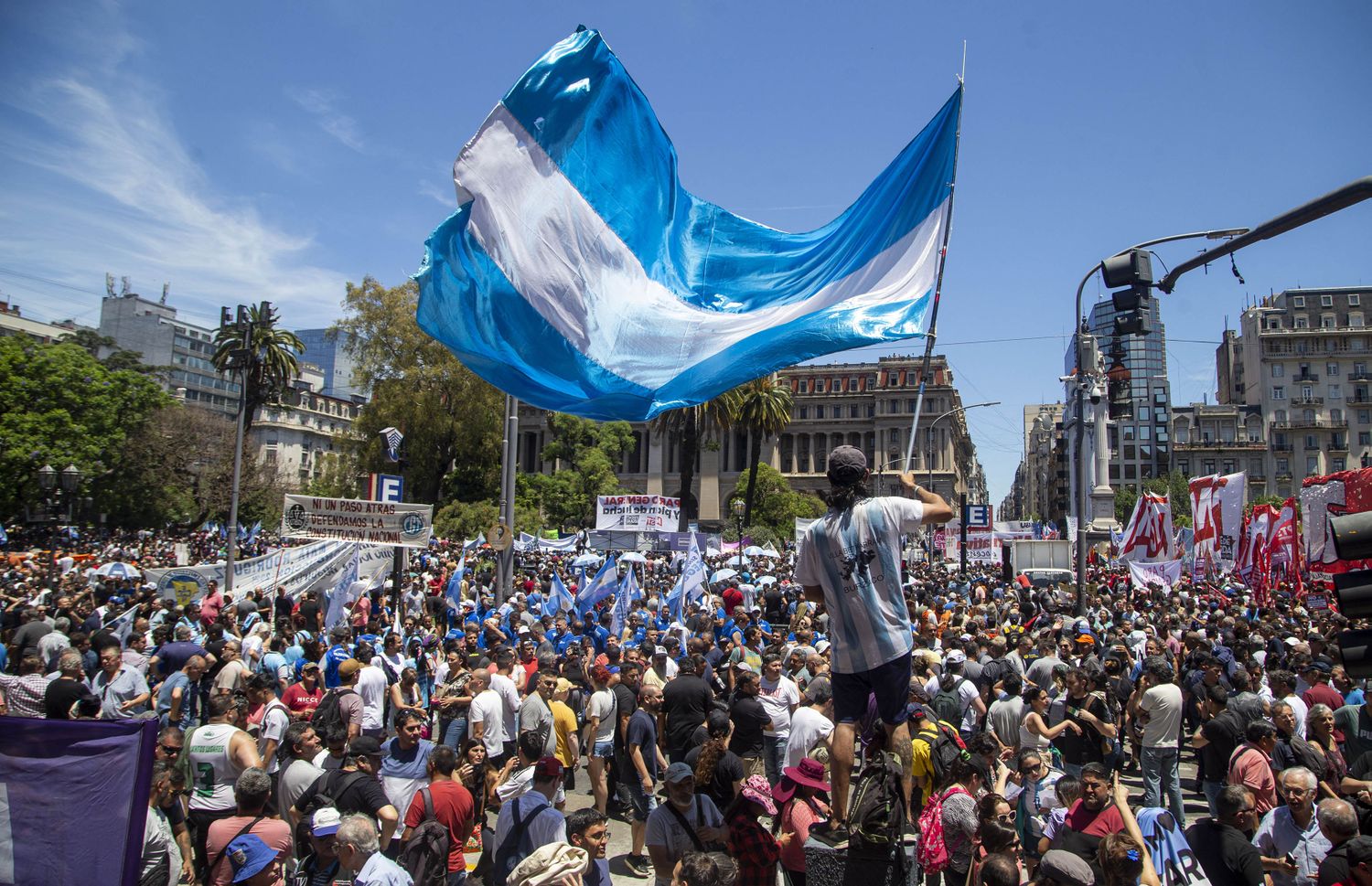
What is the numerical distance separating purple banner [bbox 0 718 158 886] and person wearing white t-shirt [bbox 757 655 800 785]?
557cm

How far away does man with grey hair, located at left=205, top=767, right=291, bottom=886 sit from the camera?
516 centimetres

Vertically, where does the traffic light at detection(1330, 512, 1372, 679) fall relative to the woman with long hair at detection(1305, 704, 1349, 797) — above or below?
above

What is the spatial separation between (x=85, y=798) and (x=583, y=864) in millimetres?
2451

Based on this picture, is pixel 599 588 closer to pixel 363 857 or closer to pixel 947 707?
pixel 947 707

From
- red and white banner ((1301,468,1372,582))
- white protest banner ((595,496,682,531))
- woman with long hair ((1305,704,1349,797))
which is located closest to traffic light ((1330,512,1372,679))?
woman with long hair ((1305,704,1349,797))

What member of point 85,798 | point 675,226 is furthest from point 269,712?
point 675,226

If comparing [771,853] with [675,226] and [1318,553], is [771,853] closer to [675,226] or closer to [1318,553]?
[675,226]

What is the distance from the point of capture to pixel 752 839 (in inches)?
201

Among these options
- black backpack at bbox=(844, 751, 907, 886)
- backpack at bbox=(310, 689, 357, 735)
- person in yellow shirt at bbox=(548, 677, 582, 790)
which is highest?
black backpack at bbox=(844, 751, 907, 886)

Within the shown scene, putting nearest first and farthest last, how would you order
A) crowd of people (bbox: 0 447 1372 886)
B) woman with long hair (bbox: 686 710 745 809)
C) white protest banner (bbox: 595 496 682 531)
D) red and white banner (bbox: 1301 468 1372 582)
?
crowd of people (bbox: 0 447 1372 886)
woman with long hair (bbox: 686 710 745 809)
red and white banner (bbox: 1301 468 1372 582)
white protest banner (bbox: 595 496 682 531)

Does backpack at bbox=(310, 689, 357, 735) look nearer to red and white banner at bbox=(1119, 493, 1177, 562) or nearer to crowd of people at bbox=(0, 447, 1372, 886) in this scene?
crowd of people at bbox=(0, 447, 1372, 886)

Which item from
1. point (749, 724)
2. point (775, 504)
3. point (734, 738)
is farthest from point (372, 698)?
point (775, 504)

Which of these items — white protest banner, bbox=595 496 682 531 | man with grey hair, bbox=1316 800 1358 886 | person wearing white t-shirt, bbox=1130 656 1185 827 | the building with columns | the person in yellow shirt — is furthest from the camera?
the building with columns

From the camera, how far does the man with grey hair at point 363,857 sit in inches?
186
